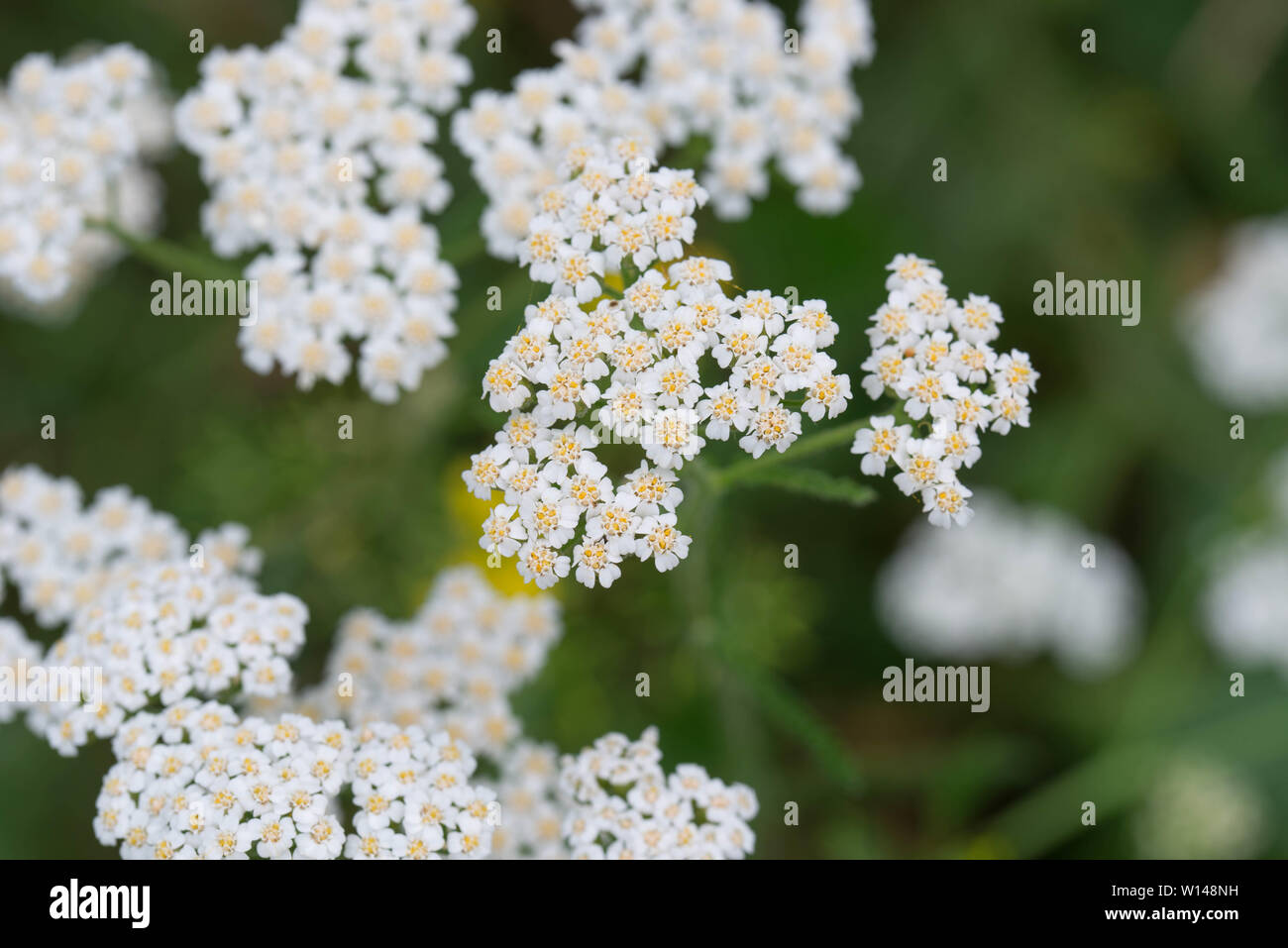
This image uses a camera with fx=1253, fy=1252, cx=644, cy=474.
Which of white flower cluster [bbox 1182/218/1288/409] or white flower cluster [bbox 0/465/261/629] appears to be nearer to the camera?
white flower cluster [bbox 0/465/261/629]

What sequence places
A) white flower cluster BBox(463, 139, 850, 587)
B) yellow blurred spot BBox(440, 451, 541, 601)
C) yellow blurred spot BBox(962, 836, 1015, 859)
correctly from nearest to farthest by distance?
white flower cluster BBox(463, 139, 850, 587)
yellow blurred spot BBox(962, 836, 1015, 859)
yellow blurred spot BBox(440, 451, 541, 601)

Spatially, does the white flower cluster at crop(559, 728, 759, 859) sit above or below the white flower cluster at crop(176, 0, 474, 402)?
below

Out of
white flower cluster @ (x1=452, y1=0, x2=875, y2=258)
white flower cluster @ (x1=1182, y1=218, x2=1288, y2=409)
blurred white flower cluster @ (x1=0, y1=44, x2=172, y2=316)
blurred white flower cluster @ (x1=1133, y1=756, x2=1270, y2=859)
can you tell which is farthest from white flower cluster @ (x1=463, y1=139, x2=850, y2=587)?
white flower cluster @ (x1=1182, y1=218, x2=1288, y2=409)

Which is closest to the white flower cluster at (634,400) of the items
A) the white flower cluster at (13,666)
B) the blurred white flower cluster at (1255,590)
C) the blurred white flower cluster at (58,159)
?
the white flower cluster at (13,666)

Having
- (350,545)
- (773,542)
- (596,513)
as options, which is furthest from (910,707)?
(596,513)

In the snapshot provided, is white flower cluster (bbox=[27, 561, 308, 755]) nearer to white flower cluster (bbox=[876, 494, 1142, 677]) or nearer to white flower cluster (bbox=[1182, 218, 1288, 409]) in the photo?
white flower cluster (bbox=[876, 494, 1142, 677])

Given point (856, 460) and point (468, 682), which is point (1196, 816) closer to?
point (856, 460)

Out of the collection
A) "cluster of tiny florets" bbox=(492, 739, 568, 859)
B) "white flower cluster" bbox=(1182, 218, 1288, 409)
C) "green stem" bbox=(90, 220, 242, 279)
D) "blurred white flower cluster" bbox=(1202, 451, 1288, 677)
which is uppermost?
"white flower cluster" bbox=(1182, 218, 1288, 409)
